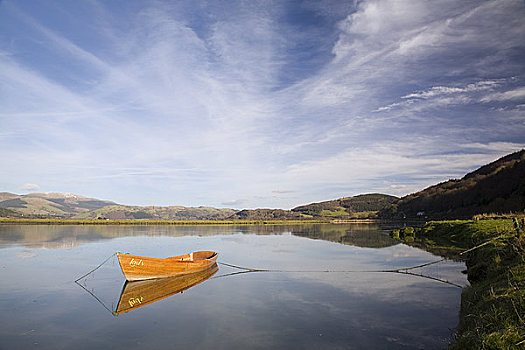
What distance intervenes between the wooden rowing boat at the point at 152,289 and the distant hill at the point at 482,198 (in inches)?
1677

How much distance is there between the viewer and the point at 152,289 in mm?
17922

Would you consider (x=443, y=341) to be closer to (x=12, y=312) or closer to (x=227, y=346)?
(x=227, y=346)

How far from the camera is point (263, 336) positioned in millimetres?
10852

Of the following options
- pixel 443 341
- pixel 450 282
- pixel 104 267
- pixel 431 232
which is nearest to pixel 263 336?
pixel 443 341

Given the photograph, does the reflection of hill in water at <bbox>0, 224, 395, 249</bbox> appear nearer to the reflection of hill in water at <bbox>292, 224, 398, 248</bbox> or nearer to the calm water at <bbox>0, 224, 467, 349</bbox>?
the reflection of hill in water at <bbox>292, 224, 398, 248</bbox>

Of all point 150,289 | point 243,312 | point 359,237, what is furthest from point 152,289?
point 359,237

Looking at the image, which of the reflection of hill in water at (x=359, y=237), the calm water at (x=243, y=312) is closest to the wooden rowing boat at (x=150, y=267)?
the calm water at (x=243, y=312)

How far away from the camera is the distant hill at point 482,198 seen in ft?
188

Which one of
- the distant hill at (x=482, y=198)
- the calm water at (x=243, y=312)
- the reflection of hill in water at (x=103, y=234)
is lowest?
the calm water at (x=243, y=312)

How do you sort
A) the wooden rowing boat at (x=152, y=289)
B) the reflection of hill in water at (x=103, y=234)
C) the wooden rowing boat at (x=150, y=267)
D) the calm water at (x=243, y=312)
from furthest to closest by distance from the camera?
the reflection of hill in water at (x=103, y=234) < the wooden rowing boat at (x=150, y=267) < the wooden rowing boat at (x=152, y=289) < the calm water at (x=243, y=312)

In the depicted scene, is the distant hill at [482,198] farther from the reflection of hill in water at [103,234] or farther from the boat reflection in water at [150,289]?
the boat reflection in water at [150,289]

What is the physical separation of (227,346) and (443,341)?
254 inches

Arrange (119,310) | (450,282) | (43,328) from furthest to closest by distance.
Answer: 1. (450,282)
2. (119,310)
3. (43,328)

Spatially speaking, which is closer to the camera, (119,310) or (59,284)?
(119,310)
